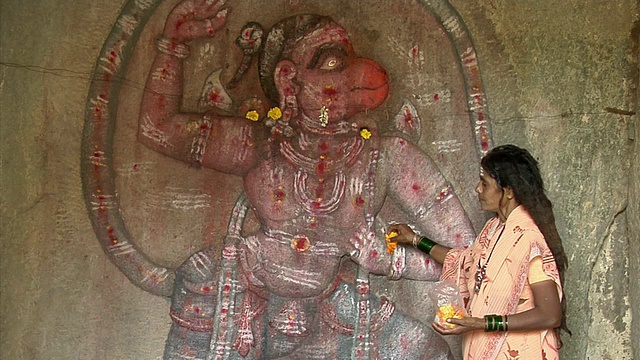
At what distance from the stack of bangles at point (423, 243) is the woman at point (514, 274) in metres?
0.36

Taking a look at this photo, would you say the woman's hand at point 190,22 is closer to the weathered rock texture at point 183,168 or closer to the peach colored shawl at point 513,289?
the weathered rock texture at point 183,168

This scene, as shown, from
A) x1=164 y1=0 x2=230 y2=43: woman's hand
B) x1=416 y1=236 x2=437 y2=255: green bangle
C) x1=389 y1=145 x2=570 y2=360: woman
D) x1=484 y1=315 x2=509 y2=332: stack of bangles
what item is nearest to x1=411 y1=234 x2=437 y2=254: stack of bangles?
x1=416 y1=236 x2=437 y2=255: green bangle

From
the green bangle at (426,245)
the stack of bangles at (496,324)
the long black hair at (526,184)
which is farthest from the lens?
the green bangle at (426,245)

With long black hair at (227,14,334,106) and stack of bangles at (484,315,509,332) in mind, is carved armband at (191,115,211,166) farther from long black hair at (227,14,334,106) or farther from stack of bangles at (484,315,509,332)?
stack of bangles at (484,315,509,332)

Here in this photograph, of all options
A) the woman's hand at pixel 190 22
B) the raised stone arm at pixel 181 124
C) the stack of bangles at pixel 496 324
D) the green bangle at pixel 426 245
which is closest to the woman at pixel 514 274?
the stack of bangles at pixel 496 324

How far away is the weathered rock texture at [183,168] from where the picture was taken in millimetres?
3893

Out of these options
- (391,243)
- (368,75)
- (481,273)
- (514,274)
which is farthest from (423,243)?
(368,75)

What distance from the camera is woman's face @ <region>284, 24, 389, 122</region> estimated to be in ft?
13.1

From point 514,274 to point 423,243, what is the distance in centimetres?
63

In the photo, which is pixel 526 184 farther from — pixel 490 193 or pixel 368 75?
pixel 368 75

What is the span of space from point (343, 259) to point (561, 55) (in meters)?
1.33

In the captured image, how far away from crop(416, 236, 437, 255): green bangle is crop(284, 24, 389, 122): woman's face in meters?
0.65

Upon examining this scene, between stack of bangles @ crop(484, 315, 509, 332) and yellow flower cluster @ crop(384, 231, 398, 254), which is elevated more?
yellow flower cluster @ crop(384, 231, 398, 254)

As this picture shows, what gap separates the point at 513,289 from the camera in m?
3.29
